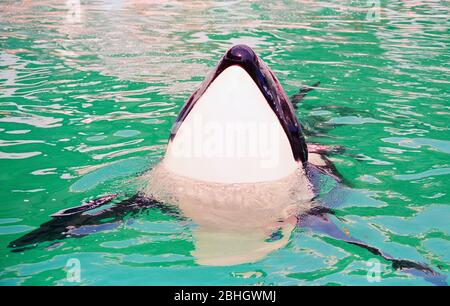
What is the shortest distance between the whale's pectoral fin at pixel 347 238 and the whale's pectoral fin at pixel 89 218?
0.93 meters

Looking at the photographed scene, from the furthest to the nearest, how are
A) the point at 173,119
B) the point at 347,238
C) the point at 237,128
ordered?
the point at 173,119 < the point at 237,128 < the point at 347,238

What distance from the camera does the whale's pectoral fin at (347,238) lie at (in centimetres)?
342

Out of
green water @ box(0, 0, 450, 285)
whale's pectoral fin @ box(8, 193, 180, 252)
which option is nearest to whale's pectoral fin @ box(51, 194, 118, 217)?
whale's pectoral fin @ box(8, 193, 180, 252)

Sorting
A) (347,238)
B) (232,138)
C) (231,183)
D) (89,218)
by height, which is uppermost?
(232,138)

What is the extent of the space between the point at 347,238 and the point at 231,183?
34.3 inches

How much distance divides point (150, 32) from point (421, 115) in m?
7.92

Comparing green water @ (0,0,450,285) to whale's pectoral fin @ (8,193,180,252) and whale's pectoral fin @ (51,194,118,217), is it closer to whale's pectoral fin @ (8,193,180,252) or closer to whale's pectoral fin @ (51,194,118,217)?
whale's pectoral fin @ (8,193,180,252)

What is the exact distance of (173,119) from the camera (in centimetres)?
703

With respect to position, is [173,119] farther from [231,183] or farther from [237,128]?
[237,128]

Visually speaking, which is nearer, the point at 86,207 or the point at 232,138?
the point at 232,138

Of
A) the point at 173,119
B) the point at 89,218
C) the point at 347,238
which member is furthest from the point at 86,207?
the point at 173,119

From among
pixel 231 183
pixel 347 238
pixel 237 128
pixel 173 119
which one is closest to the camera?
pixel 347 238

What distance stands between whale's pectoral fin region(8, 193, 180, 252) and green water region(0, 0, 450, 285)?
0.24ft
